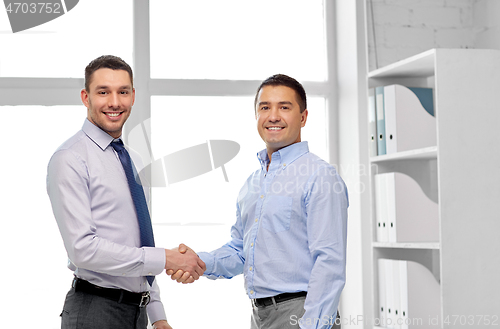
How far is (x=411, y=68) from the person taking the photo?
8.23ft

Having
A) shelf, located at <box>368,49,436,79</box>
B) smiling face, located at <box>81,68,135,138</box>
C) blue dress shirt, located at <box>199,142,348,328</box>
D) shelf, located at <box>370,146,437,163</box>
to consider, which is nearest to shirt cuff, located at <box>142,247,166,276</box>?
blue dress shirt, located at <box>199,142,348,328</box>

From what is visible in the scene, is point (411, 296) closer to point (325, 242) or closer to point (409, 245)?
point (409, 245)

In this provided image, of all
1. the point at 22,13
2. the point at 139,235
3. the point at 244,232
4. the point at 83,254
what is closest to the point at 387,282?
the point at 244,232

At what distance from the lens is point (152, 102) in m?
2.95

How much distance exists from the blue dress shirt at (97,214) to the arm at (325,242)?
518 millimetres

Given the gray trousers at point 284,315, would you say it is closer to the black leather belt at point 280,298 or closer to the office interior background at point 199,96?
the black leather belt at point 280,298

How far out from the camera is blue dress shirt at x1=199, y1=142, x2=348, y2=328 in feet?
5.47

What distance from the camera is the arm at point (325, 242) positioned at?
1.65 meters

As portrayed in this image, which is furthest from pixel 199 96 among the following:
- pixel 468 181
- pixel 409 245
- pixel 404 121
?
pixel 468 181

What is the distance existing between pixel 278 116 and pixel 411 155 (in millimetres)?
824

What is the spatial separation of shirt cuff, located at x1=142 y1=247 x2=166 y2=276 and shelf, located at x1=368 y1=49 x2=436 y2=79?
136cm

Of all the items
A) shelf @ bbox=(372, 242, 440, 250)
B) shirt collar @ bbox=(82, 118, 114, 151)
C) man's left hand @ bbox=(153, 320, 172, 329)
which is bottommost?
man's left hand @ bbox=(153, 320, 172, 329)

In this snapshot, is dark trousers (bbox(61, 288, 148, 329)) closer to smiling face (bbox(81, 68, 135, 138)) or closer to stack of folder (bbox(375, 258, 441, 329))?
smiling face (bbox(81, 68, 135, 138))

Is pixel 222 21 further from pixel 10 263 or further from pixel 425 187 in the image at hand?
pixel 10 263
